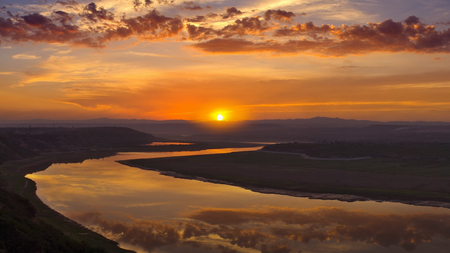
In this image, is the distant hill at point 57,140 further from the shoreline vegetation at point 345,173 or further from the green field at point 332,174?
the green field at point 332,174

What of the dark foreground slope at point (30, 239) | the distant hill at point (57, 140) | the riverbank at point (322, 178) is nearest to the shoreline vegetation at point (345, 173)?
the riverbank at point (322, 178)

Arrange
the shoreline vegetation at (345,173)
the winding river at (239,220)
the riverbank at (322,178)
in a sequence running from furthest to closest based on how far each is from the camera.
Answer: the shoreline vegetation at (345,173) → the riverbank at (322,178) → the winding river at (239,220)

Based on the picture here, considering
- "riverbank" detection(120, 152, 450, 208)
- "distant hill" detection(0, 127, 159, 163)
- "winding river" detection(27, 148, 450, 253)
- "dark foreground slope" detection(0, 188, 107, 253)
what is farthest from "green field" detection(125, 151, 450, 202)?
"dark foreground slope" detection(0, 188, 107, 253)

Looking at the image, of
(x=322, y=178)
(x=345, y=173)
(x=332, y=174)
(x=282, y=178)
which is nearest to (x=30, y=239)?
Result: (x=282, y=178)

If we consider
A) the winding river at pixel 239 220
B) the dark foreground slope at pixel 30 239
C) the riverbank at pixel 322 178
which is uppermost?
the dark foreground slope at pixel 30 239

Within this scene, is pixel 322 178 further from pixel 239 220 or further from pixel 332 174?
pixel 239 220

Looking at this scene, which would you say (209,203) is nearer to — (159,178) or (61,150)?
(159,178)

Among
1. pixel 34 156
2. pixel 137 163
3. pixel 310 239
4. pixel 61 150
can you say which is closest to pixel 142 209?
pixel 310 239
